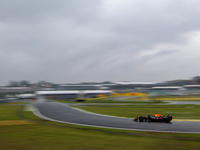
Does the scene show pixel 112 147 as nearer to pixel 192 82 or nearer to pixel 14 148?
pixel 14 148

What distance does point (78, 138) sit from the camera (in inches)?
486

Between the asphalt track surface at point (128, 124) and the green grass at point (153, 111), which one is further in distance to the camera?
the green grass at point (153, 111)

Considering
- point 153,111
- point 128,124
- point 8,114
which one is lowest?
point 153,111

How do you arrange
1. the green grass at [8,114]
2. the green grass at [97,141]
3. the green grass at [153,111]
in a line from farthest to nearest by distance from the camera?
the green grass at [153,111] < the green grass at [8,114] < the green grass at [97,141]

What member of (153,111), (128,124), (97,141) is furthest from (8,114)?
(153,111)

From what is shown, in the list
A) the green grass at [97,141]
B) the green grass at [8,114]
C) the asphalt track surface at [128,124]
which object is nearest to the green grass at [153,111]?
the asphalt track surface at [128,124]

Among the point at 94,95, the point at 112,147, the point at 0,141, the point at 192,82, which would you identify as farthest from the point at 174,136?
the point at 192,82

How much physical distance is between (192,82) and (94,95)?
102 meters

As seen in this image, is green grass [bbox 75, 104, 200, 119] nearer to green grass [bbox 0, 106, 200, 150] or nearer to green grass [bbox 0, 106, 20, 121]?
green grass [bbox 0, 106, 200, 150]

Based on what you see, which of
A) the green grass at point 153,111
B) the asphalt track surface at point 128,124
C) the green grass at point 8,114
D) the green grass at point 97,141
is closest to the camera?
the green grass at point 97,141

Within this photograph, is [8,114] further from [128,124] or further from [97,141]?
[97,141]

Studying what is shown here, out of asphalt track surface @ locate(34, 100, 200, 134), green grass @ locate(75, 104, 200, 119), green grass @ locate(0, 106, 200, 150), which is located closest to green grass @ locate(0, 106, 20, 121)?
asphalt track surface @ locate(34, 100, 200, 134)

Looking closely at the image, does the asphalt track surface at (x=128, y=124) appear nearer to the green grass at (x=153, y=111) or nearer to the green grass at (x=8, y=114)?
the green grass at (x=153, y=111)

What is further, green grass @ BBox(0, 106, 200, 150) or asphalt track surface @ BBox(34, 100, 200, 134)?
asphalt track surface @ BBox(34, 100, 200, 134)
